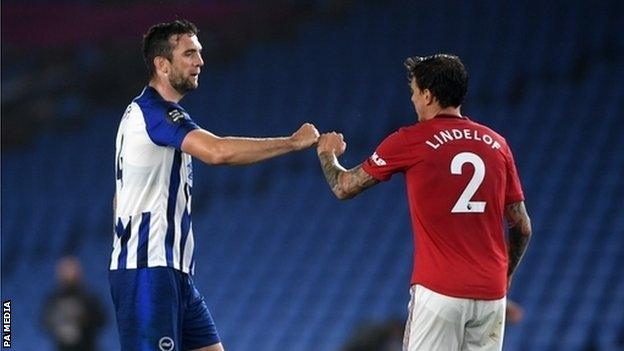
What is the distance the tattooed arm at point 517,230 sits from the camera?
5020mm

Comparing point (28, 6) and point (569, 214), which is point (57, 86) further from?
point (569, 214)

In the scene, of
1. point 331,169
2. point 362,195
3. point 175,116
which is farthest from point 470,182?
point 362,195

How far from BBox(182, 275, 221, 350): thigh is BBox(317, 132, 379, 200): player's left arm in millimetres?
749

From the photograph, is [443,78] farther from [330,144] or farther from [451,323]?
[451,323]

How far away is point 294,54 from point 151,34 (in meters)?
7.58

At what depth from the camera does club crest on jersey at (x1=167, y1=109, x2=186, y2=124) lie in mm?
4996

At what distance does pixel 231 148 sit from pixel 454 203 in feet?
2.99

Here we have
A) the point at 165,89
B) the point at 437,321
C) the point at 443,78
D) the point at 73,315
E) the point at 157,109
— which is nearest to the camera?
the point at 437,321

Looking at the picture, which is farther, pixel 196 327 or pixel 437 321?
pixel 196 327

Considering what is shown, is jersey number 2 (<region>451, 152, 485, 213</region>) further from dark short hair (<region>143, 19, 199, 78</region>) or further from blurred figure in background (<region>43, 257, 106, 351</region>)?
blurred figure in background (<region>43, 257, 106, 351</region>)

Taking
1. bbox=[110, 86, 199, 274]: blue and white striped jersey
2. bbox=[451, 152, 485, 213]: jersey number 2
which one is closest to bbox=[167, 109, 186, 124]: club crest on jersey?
bbox=[110, 86, 199, 274]: blue and white striped jersey

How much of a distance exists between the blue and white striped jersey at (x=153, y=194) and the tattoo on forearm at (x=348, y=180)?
23.9 inches

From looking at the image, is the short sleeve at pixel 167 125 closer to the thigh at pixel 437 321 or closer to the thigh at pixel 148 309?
the thigh at pixel 148 309

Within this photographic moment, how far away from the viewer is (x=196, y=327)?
5273 millimetres
